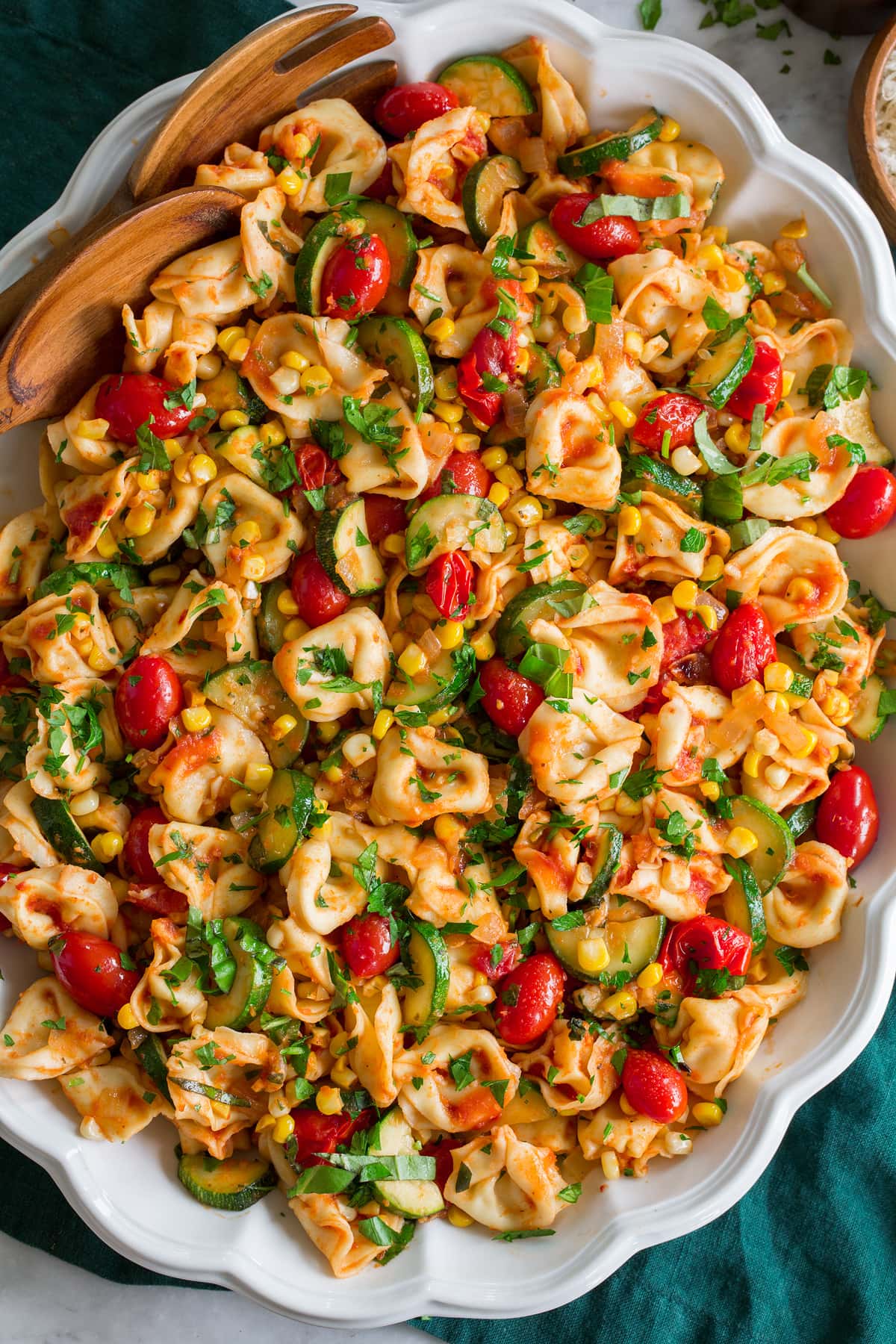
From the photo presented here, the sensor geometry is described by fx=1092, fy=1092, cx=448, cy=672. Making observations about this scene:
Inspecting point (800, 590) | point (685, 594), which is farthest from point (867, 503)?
point (685, 594)

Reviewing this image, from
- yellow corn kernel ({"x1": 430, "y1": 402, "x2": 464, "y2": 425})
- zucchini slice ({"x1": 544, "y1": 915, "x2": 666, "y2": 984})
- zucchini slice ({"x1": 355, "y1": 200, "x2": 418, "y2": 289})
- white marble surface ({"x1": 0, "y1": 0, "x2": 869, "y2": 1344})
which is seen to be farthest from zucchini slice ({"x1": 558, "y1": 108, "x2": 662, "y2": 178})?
white marble surface ({"x1": 0, "y1": 0, "x2": 869, "y2": 1344})

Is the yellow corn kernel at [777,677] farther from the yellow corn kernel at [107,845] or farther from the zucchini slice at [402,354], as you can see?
the yellow corn kernel at [107,845]

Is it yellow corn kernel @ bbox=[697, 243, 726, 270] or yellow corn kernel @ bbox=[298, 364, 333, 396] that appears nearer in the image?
yellow corn kernel @ bbox=[298, 364, 333, 396]

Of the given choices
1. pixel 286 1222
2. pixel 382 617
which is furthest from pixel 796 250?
pixel 286 1222

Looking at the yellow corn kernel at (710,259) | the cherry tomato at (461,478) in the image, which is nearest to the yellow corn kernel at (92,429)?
the cherry tomato at (461,478)

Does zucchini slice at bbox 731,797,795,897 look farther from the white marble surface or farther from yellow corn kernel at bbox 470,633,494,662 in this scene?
the white marble surface

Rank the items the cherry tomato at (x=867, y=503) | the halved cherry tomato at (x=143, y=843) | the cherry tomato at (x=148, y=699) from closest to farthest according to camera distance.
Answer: the cherry tomato at (x=148, y=699) → the halved cherry tomato at (x=143, y=843) → the cherry tomato at (x=867, y=503)

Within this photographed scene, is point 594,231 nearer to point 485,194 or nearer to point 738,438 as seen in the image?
point 485,194
